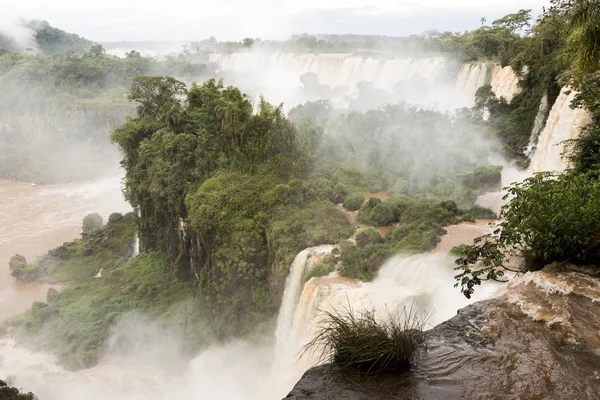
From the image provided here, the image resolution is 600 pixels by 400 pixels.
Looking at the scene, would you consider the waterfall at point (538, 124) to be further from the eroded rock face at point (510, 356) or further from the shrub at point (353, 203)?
the eroded rock face at point (510, 356)

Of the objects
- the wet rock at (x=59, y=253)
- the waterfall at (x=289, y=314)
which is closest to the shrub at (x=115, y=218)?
the wet rock at (x=59, y=253)

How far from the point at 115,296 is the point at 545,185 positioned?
58.6 ft

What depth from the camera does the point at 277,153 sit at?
19.5m

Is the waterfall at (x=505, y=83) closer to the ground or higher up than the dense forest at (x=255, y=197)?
higher up

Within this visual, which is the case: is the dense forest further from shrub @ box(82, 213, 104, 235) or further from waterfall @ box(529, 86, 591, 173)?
shrub @ box(82, 213, 104, 235)

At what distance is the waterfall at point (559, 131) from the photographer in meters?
13.3

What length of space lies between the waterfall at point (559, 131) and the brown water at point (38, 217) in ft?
72.4

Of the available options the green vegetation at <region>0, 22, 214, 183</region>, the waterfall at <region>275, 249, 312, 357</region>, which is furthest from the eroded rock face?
the green vegetation at <region>0, 22, 214, 183</region>

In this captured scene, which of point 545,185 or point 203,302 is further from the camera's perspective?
point 203,302

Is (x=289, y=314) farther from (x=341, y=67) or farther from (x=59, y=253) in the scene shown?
(x=341, y=67)

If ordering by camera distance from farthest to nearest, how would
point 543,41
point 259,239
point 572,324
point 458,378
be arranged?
point 543,41 < point 259,239 < point 572,324 < point 458,378

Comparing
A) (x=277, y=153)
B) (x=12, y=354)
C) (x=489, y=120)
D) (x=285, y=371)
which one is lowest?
(x=12, y=354)

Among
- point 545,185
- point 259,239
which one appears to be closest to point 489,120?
point 259,239

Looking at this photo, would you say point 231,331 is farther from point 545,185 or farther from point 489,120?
point 489,120
